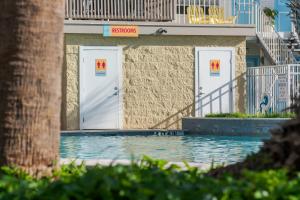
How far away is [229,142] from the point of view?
47.8 ft

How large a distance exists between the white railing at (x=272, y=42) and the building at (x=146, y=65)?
1.65 meters

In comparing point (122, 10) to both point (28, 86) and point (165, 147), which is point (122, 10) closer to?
point (165, 147)

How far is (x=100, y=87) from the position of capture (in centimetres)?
1873

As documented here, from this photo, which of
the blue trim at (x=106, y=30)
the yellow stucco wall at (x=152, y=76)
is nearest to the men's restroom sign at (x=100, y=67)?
the yellow stucco wall at (x=152, y=76)

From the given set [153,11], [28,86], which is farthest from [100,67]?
[28,86]

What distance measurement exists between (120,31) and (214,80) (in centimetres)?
287

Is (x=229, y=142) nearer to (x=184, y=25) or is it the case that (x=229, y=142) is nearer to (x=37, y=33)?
(x=184, y=25)

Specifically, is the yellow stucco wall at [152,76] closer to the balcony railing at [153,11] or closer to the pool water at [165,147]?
the balcony railing at [153,11]

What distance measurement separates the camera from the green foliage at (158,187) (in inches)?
128

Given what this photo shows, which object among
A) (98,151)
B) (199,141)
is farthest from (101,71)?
(98,151)

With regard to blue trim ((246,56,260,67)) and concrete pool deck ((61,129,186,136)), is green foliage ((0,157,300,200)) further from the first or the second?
blue trim ((246,56,260,67))

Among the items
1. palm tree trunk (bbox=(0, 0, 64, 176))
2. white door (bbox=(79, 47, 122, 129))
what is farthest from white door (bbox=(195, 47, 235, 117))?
palm tree trunk (bbox=(0, 0, 64, 176))

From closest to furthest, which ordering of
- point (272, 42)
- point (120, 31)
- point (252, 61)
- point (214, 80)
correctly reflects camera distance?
point (120, 31), point (214, 80), point (272, 42), point (252, 61)

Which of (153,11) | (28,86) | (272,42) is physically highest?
(153,11)
